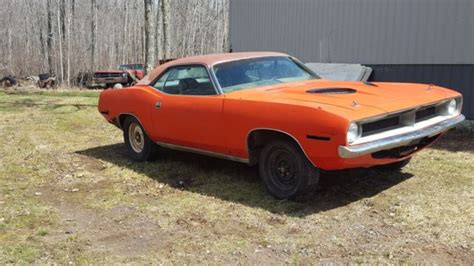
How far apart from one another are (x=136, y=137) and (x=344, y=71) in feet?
17.9

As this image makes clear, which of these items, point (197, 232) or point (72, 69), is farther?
point (72, 69)

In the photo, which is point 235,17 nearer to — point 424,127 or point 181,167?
point 181,167

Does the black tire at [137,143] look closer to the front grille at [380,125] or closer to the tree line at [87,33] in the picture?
the front grille at [380,125]

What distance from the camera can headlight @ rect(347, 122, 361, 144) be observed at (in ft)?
13.8

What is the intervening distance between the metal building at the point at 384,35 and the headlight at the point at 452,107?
11.7ft

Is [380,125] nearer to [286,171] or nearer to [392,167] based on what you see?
[286,171]

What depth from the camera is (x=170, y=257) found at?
12.5 feet

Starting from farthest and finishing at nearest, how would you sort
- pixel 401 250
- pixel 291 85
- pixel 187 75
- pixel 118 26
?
pixel 118 26 < pixel 187 75 < pixel 291 85 < pixel 401 250

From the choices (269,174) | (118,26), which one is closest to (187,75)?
(269,174)

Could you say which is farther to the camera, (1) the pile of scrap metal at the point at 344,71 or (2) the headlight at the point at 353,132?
(1) the pile of scrap metal at the point at 344,71

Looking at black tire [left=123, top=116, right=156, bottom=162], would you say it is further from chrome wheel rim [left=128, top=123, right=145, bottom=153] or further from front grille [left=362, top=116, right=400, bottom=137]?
front grille [left=362, top=116, right=400, bottom=137]

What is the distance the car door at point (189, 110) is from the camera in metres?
5.42

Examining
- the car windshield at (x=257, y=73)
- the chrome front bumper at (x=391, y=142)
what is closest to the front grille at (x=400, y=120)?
the chrome front bumper at (x=391, y=142)

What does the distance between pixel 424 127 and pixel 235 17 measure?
11.2m
